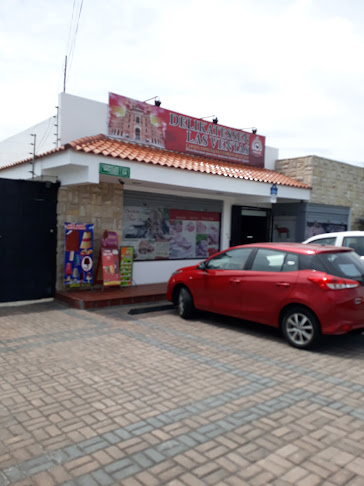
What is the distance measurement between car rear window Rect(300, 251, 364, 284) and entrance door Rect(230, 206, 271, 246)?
7526 mm

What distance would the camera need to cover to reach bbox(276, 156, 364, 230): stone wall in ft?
47.4

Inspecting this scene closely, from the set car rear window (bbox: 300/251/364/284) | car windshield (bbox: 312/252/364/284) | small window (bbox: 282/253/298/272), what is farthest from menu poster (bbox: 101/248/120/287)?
car windshield (bbox: 312/252/364/284)

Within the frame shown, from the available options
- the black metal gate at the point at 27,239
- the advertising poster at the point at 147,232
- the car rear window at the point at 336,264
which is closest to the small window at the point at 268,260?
the car rear window at the point at 336,264

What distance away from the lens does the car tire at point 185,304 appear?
7.83 meters

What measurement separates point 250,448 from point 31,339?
4197 millimetres

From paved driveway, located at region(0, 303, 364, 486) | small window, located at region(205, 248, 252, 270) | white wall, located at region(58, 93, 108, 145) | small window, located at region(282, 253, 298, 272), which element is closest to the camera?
paved driveway, located at region(0, 303, 364, 486)

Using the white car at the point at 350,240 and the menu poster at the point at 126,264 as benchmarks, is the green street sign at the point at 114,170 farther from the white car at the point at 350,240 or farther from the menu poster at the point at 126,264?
the white car at the point at 350,240

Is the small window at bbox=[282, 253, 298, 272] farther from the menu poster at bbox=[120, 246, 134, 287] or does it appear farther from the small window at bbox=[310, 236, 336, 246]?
the menu poster at bbox=[120, 246, 134, 287]

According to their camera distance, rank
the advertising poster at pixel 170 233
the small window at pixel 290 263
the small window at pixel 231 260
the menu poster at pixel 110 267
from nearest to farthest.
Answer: the small window at pixel 290 263, the small window at pixel 231 260, the menu poster at pixel 110 267, the advertising poster at pixel 170 233

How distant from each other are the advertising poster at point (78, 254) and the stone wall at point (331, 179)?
27.9ft

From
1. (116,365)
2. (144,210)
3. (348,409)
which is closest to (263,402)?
(348,409)

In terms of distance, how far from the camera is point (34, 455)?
311cm

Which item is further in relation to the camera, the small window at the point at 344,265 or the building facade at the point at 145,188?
the building facade at the point at 145,188

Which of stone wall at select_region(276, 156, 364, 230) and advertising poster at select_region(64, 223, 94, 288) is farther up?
stone wall at select_region(276, 156, 364, 230)
